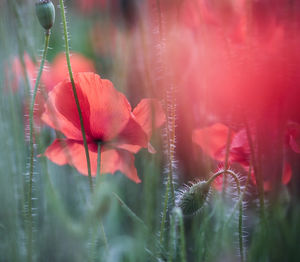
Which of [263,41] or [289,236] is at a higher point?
[263,41]

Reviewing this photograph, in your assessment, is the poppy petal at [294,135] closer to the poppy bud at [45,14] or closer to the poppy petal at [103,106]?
the poppy petal at [103,106]

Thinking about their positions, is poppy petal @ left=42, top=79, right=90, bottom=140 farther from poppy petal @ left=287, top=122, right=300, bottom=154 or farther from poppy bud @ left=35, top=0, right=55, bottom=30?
poppy petal @ left=287, top=122, right=300, bottom=154

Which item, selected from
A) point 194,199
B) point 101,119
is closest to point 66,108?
point 101,119

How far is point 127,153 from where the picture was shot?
0.69m

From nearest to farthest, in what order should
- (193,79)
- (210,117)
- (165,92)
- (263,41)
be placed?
(165,92), (263,41), (210,117), (193,79)

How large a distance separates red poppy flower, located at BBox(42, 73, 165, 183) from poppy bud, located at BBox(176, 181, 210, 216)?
74 millimetres

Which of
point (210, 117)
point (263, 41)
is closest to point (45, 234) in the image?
point (210, 117)

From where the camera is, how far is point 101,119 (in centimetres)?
65

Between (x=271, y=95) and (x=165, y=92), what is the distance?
0.14 metres

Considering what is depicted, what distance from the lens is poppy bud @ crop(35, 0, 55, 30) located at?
0.58 meters

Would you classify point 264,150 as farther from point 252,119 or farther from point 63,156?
point 63,156

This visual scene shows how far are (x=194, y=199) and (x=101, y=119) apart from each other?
0.52 feet

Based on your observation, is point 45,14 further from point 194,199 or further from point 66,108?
point 194,199

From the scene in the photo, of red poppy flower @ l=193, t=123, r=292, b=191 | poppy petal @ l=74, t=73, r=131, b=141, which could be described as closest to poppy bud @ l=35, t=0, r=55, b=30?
poppy petal @ l=74, t=73, r=131, b=141
